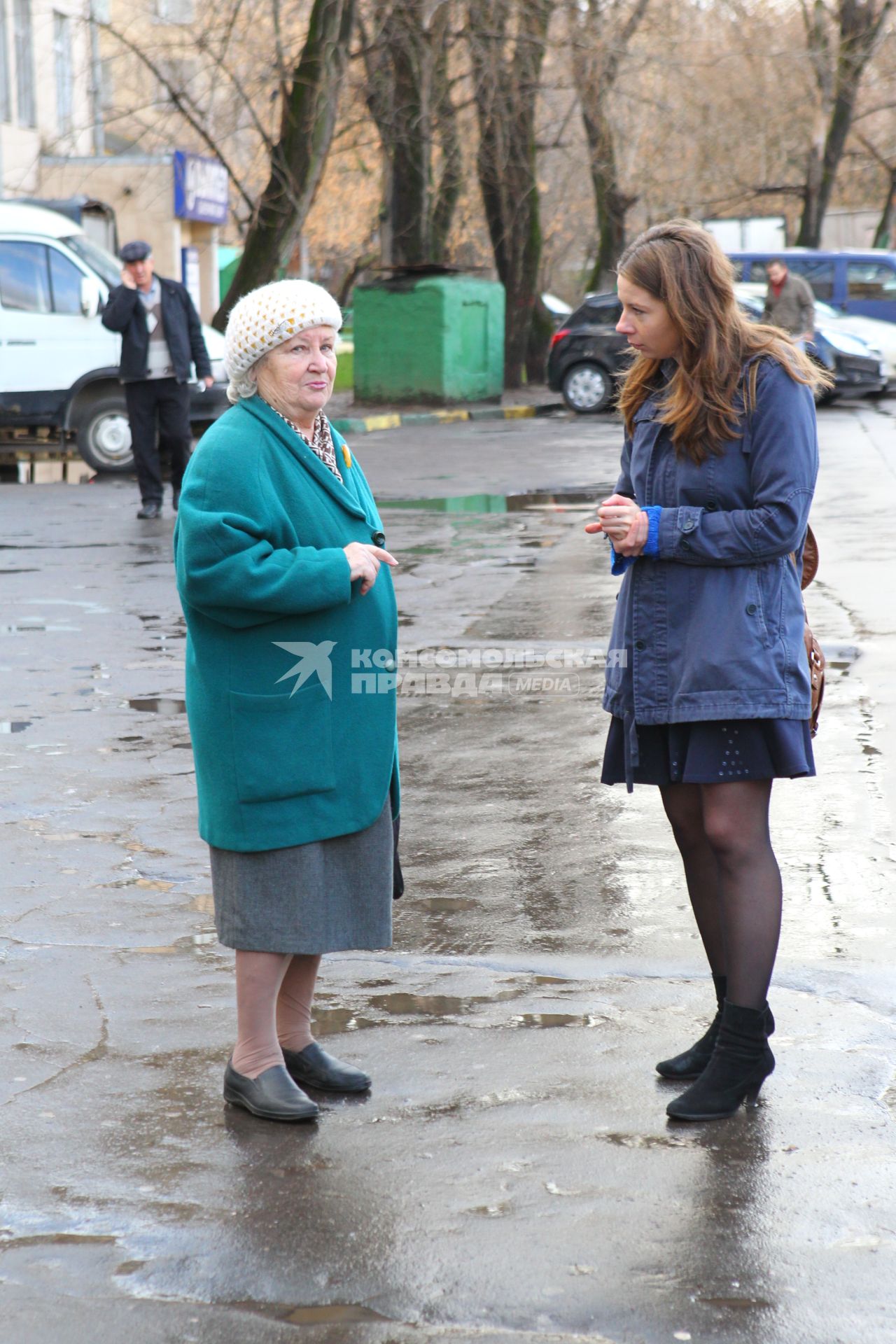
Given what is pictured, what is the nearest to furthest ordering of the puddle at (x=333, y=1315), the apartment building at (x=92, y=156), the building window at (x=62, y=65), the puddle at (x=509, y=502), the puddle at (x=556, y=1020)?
the puddle at (x=333, y=1315), the puddle at (x=556, y=1020), the puddle at (x=509, y=502), the apartment building at (x=92, y=156), the building window at (x=62, y=65)

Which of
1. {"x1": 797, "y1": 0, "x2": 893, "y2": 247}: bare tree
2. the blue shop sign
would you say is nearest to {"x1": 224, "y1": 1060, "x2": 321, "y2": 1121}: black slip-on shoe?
the blue shop sign

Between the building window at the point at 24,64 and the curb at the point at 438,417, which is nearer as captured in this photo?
the curb at the point at 438,417

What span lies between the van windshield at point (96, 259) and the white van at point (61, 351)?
0.03 m

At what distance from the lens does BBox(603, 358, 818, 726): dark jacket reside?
336 centimetres

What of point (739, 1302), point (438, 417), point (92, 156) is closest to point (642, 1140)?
point (739, 1302)

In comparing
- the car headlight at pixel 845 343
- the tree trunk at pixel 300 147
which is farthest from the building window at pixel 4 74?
the car headlight at pixel 845 343

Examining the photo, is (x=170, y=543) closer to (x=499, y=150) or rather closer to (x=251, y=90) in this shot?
(x=251, y=90)

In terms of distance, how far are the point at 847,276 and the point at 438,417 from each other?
9257mm

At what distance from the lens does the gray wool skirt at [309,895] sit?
3391 millimetres

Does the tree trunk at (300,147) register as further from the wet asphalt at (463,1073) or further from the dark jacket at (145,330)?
the wet asphalt at (463,1073)

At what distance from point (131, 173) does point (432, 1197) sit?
27.6m

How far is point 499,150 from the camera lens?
84.8 ft

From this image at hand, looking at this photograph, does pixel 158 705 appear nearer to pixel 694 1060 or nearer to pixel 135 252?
pixel 694 1060

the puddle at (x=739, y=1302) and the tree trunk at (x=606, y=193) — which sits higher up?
the tree trunk at (x=606, y=193)
